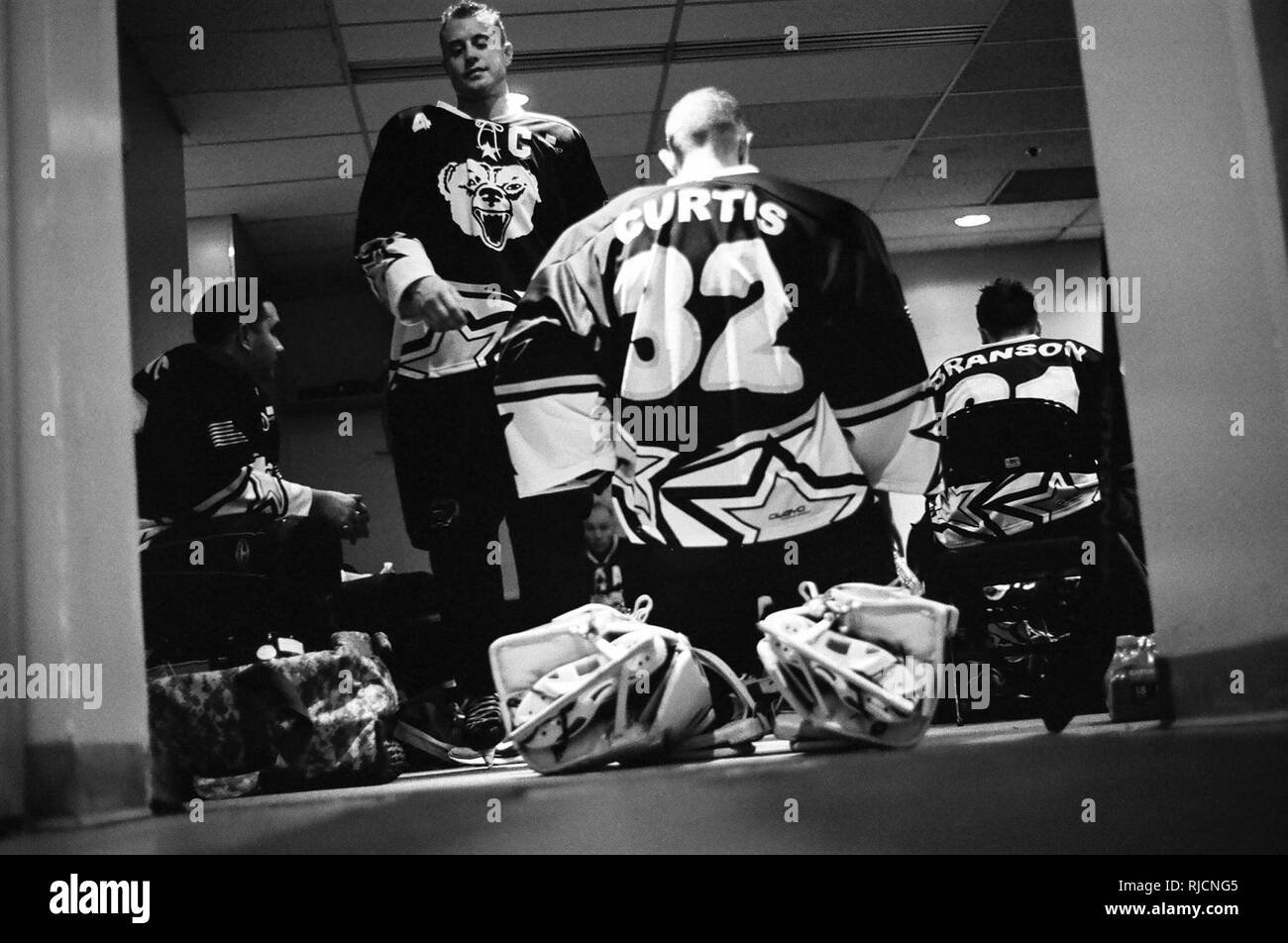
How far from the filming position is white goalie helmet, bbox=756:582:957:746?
1640mm

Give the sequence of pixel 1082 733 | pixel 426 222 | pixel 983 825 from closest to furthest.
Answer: pixel 983 825 < pixel 1082 733 < pixel 426 222

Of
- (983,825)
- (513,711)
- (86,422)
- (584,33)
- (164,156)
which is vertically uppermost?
(584,33)

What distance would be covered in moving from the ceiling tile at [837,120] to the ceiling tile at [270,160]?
137 cm

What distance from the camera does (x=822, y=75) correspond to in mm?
3771

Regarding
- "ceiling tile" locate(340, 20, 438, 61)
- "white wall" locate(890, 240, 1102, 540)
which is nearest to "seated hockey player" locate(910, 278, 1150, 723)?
"white wall" locate(890, 240, 1102, 540)

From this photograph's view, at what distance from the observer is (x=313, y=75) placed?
3.78m

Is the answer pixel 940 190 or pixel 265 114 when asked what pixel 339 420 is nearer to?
pixel 265 114

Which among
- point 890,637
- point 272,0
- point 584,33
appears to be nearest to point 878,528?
point 890,637

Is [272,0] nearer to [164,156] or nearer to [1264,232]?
[164,156]

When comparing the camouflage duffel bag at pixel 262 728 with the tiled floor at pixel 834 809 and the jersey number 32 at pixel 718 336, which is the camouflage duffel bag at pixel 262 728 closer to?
the tiled floor at pixel 834 809

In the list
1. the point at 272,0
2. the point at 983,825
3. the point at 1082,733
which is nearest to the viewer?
the point at 983,825

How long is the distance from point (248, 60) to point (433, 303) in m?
2.02

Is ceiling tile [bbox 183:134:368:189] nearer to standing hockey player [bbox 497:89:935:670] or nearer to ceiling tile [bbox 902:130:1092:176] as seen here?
ceiling tile [bbox 902:130:1092:176]

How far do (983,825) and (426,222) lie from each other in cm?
145
